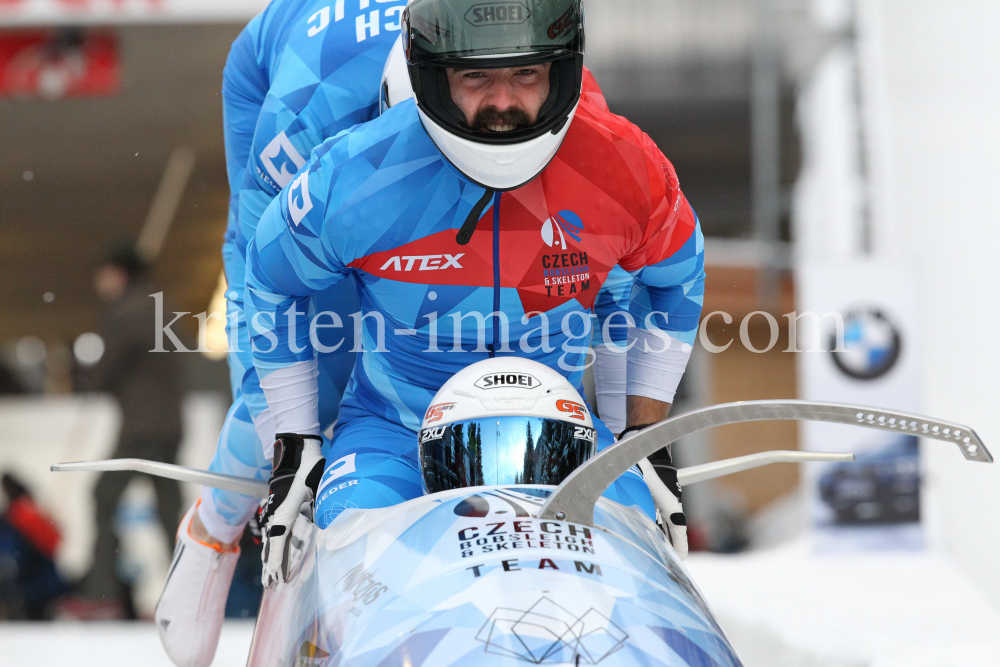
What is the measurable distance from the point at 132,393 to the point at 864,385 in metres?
3.43

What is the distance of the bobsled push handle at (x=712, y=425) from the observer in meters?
1.18

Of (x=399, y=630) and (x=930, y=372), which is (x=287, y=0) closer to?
(x=399, y=630)

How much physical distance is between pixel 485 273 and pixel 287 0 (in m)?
1.26

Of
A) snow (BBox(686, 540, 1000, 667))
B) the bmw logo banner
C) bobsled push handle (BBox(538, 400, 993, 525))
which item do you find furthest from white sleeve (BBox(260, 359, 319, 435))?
the bmw logo banner

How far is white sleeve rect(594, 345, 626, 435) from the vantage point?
228cm

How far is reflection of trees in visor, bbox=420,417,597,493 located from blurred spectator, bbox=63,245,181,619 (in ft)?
11.6

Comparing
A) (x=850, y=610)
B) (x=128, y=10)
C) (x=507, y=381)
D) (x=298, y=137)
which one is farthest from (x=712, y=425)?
(x=128, y=10)

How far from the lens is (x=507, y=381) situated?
152 cm

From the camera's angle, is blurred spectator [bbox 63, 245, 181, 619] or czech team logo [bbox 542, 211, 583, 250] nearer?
czech team logo [bbox 542, 211, 583, 250]

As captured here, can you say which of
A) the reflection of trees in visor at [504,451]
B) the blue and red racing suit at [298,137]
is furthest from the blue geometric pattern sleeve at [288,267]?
the reflection of trees in visor at [504,451]

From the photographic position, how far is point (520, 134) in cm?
165

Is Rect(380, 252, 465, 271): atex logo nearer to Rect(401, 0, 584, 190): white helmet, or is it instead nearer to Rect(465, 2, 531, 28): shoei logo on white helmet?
Rect(401, 0, 584, 190): white helmet

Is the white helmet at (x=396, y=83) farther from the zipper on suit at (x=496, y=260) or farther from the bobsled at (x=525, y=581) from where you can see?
the bobsled at (x=525, y=581)

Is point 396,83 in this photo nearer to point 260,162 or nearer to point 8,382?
point 260,162
